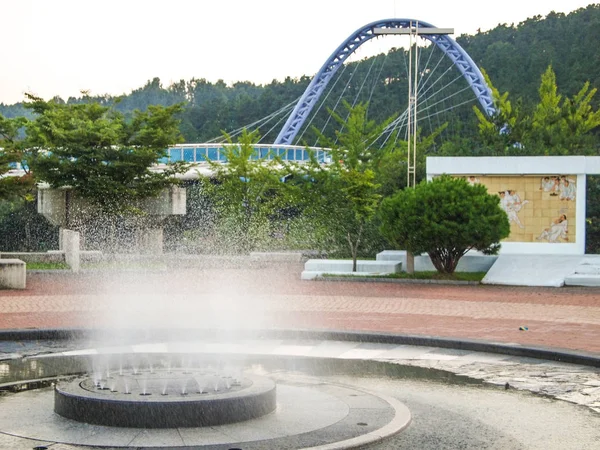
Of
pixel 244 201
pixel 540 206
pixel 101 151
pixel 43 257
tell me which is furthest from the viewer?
pixel 244 201

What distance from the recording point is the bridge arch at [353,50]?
7850 cm

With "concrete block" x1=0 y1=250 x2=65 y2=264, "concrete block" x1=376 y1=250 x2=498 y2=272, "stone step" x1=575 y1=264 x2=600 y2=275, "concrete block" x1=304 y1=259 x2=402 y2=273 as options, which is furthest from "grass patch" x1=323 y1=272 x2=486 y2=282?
"concrete block" x1=0 y1=250 x2=65 y2=264

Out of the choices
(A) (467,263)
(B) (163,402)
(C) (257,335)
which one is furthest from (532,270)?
(B) (163,402)

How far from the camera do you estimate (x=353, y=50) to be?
82.0 m

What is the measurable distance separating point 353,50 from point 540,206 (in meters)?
56.1

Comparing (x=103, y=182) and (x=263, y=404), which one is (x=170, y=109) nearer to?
(x=103, y=182)

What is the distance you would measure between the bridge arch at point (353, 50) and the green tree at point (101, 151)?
147 ft

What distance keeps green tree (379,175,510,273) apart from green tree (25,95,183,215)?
39.0 ft

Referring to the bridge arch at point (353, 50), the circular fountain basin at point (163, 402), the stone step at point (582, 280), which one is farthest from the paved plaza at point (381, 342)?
the bridge arch at point (353, 50)

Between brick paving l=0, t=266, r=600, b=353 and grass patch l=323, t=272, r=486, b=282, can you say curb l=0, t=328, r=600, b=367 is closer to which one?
brick paving l=0, t=266, r=600, b=353

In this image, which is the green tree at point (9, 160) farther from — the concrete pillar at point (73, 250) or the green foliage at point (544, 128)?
the green foliage at point (544, 128)

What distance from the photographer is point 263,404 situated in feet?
24.8

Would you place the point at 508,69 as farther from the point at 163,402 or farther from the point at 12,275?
the point at 163,402

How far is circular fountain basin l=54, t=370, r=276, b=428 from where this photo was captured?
7.11m
